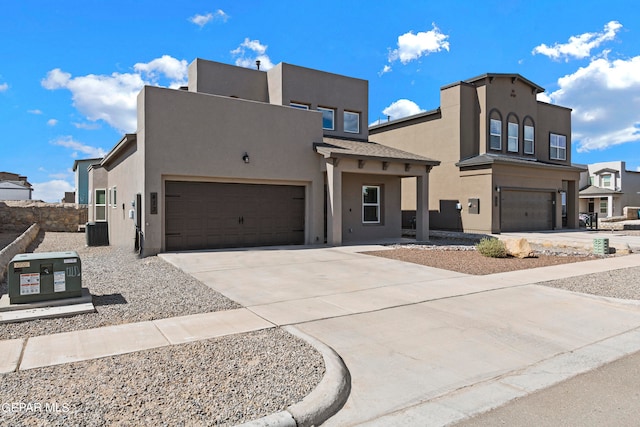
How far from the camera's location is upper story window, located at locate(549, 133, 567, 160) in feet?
96.8

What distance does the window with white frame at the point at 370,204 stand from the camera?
19.5 metres

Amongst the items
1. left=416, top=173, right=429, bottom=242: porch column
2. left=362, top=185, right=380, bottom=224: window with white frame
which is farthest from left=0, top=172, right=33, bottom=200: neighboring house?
left=416, top=173, right=429, bottom=242: porch column

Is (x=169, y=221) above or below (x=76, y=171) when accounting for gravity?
below

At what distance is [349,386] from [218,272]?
6.88 metres

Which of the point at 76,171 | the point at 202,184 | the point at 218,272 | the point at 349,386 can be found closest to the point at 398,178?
the point at 202,184

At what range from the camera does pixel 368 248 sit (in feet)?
52.4

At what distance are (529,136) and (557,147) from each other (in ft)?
11.9

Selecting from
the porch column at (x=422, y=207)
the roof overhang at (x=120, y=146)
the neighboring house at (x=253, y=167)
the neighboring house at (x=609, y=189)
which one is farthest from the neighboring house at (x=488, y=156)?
the neighboring house at (x=609, y=189)

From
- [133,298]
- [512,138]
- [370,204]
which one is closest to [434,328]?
[133,298]

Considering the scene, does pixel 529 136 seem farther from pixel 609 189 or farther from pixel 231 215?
pixel 609 189

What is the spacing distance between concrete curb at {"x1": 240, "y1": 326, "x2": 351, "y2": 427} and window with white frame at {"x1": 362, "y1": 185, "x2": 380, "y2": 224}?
14.9 m

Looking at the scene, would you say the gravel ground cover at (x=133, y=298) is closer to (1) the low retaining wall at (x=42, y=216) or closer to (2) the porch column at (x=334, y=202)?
(2) the porch column at (x=334, y=202)

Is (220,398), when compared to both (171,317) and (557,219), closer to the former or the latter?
(171,317)

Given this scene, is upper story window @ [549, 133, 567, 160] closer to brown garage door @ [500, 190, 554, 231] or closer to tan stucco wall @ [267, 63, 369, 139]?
brown garage door @ [500, 190, 554, 231]
